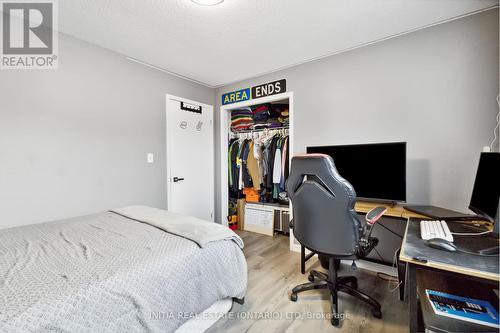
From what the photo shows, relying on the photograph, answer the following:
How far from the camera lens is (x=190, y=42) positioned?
231cm

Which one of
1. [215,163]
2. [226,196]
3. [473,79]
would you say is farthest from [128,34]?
[473,79]

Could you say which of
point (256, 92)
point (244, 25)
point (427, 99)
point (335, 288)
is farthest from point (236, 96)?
point (335, 288)

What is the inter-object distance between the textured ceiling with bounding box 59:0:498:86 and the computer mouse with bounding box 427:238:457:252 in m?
1.77

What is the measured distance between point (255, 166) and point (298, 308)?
2.16 m

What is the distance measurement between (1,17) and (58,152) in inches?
45.4

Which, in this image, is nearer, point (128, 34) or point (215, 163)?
point (128, 34)

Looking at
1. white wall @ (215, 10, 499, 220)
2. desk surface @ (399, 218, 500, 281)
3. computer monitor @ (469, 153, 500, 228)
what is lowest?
desk surface @ (399, 218, 500, 281)

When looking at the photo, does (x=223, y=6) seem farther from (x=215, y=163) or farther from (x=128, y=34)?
(x=215, y=163)

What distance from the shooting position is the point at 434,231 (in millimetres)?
1314

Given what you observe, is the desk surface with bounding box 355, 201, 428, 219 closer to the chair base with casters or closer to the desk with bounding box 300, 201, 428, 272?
the desk with bounding box 300, 201, 428, 272

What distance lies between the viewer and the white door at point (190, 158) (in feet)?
10.2

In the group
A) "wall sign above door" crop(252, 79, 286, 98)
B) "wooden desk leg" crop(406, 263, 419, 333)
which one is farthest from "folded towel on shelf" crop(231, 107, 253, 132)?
"wooden desk leg" crop(406, 263, 419, 333)

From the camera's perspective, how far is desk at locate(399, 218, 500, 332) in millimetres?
901

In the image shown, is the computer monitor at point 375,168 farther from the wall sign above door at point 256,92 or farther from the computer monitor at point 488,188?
the wall sign above door at point 256,92
